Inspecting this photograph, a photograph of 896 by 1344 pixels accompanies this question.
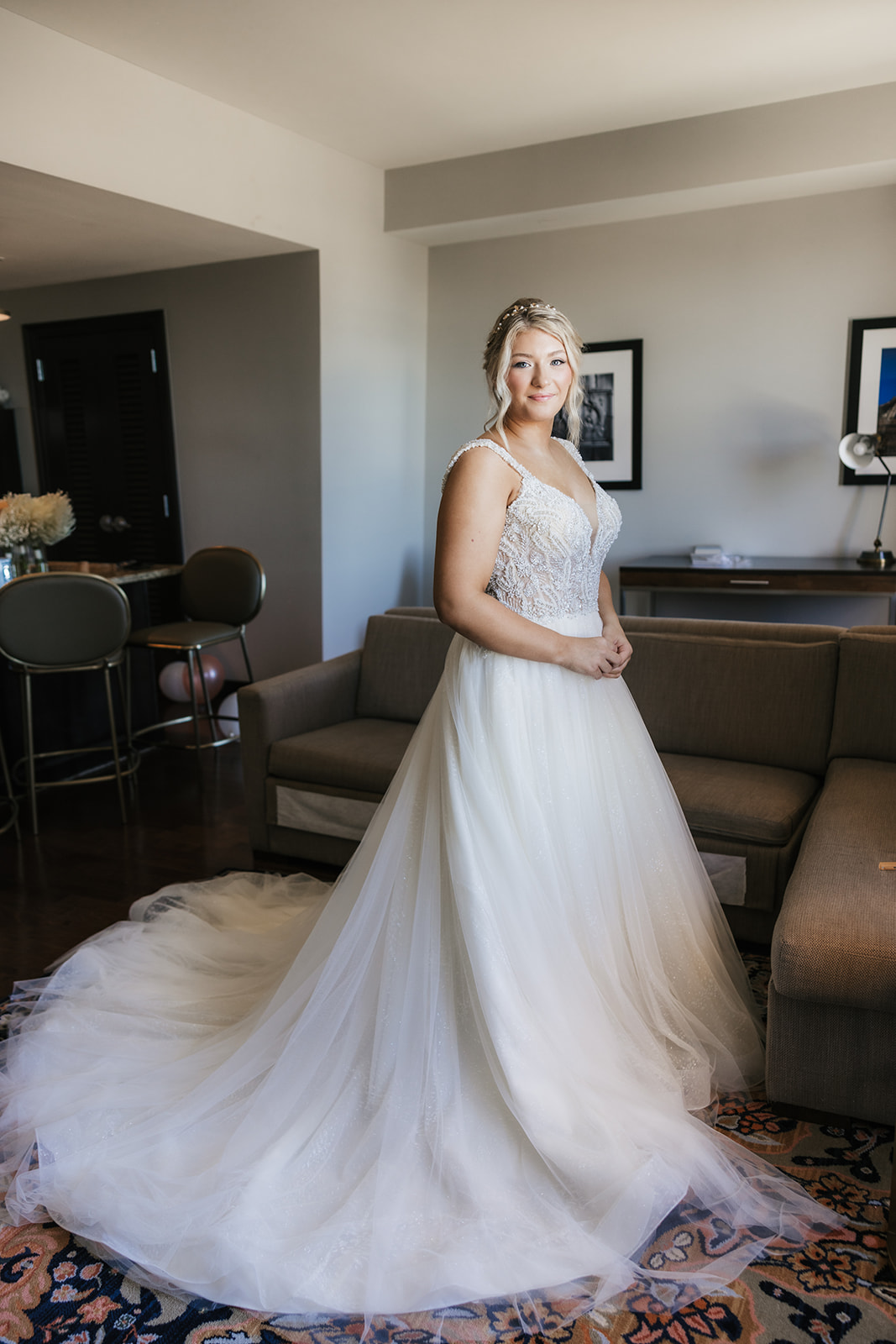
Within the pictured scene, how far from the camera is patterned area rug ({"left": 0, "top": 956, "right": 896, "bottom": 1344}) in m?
1.45

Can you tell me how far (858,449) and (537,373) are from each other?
360 centimetres

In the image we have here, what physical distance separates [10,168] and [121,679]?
2.15m

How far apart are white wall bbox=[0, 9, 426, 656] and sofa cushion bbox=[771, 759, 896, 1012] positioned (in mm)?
3656

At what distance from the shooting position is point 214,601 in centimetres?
468

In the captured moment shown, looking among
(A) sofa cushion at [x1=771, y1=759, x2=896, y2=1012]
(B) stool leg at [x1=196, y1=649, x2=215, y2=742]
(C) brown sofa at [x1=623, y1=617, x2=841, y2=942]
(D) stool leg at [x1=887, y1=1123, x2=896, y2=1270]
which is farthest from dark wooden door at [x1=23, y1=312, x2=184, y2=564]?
(D) stool leg at [x1=887, y1=1123, x2=896, y2=1270]

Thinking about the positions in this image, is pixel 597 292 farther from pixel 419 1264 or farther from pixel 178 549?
pixel 419 1264

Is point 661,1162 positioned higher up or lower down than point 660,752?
lower down

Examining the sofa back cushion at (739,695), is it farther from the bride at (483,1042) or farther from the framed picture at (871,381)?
the framed picture at (871,381)

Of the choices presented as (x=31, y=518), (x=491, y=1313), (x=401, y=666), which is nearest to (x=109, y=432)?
(x=31, y=518)

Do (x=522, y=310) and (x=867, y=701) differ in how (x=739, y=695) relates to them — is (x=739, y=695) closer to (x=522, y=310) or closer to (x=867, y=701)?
(x=867, y=701)

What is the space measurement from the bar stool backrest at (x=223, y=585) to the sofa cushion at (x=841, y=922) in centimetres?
297

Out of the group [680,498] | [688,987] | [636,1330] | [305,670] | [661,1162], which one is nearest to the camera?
[636,1330]

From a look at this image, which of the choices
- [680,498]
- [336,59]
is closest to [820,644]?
[680,498]

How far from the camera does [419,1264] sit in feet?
4.91
